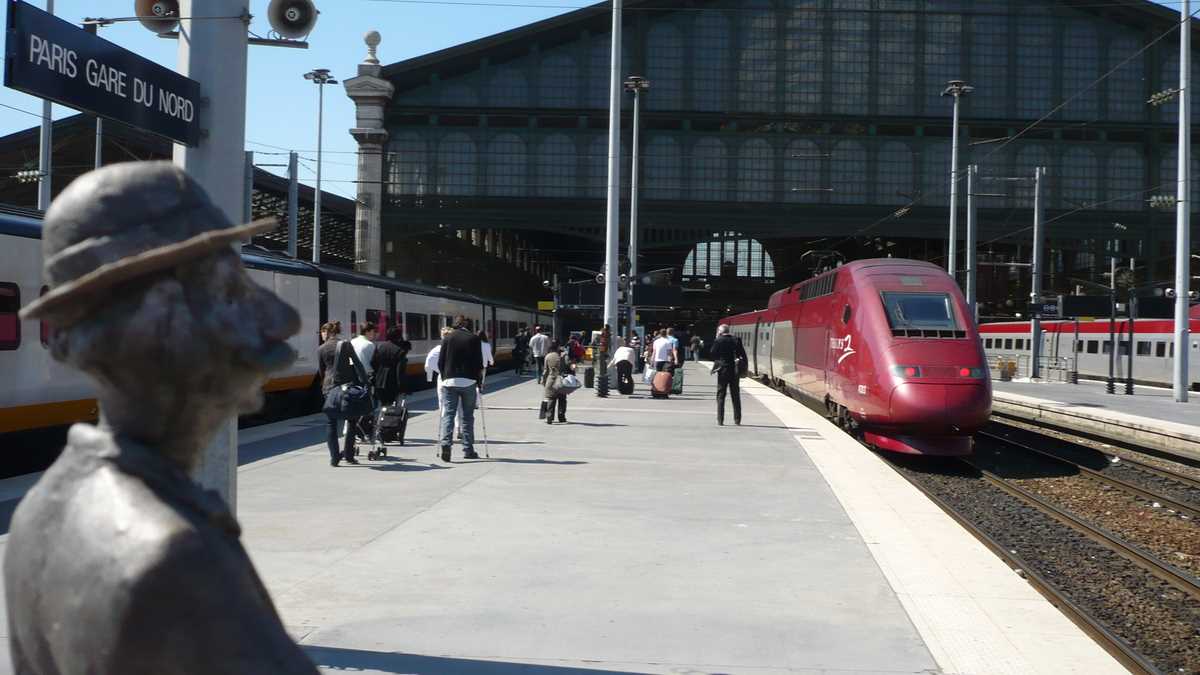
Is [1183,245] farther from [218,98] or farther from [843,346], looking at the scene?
[218,98]

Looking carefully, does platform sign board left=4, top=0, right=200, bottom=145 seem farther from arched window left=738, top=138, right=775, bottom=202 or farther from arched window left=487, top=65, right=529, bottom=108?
arched window left=487, top=65, right=529, bottom=108

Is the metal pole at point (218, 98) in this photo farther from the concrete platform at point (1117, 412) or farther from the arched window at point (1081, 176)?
the arched window at point (1081, 176)

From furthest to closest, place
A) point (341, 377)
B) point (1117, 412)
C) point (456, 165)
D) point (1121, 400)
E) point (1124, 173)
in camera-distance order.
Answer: point (1124, 173) → point (456, 165) → point (1121, 400) → point (1117, 412) → point (341, 377)

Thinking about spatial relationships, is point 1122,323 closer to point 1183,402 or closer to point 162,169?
point 1183,402

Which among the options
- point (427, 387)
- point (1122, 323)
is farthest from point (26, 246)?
point (1122, 323)

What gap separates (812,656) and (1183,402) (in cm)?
2464

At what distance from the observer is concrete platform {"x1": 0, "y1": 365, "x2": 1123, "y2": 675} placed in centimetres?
535

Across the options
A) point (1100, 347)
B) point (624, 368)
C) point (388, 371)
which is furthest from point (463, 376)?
point (1100, 347)

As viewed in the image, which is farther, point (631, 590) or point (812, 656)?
point (631, 590)

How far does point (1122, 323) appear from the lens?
37.0 m

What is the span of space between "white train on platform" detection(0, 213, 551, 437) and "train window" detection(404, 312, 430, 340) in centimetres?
3

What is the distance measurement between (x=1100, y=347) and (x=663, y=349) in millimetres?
21351

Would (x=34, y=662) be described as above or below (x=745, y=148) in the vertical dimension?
below

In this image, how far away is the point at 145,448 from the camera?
128cm
